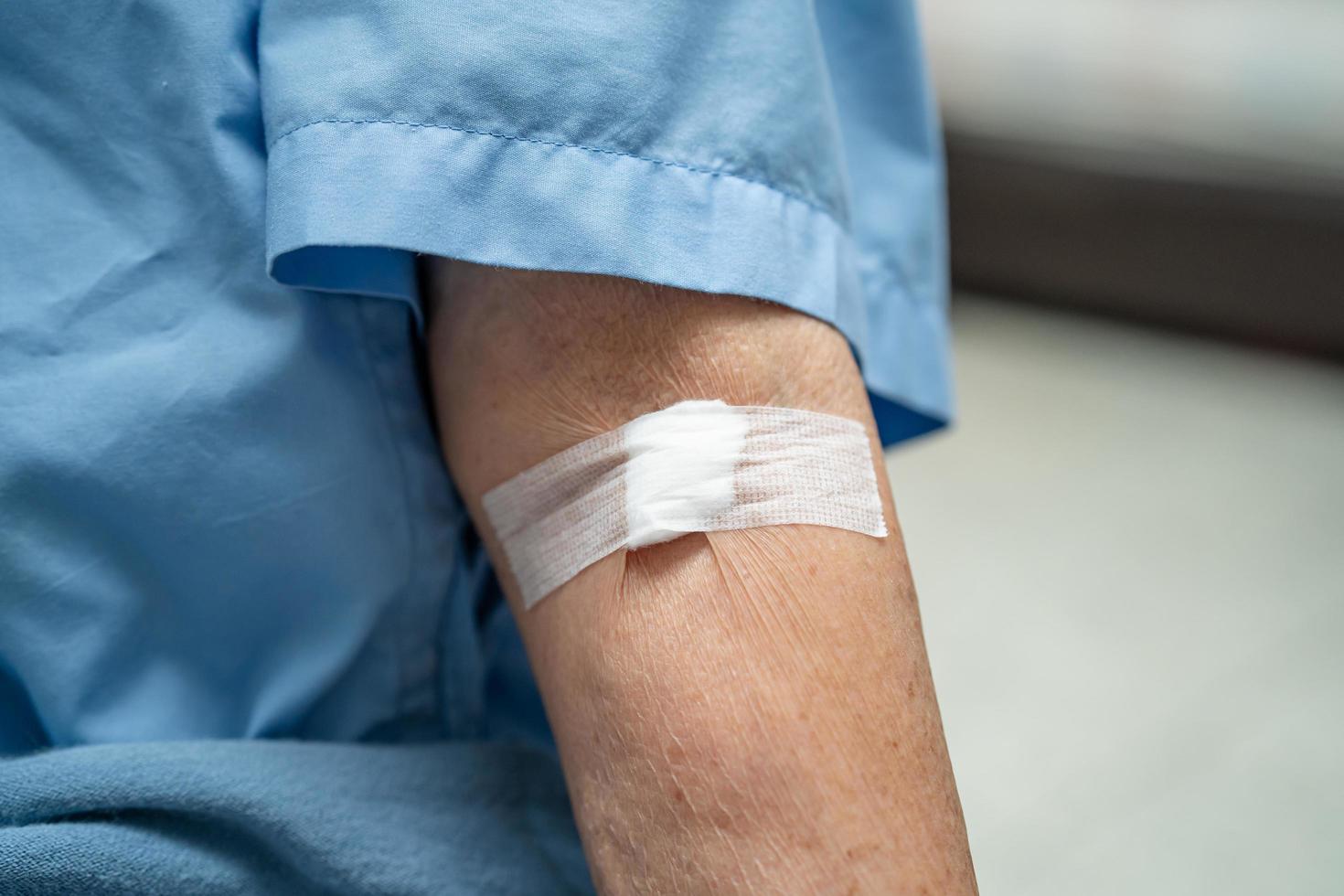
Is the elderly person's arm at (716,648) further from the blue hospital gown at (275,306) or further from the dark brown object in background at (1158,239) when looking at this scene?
the dark brown object in background at (1158,239)

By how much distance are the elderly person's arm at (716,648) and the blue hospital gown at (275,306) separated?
3 centimetres

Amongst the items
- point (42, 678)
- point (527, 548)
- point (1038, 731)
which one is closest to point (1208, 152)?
point (1038, 731)

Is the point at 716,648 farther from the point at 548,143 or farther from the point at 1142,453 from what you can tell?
the point at 1142,453

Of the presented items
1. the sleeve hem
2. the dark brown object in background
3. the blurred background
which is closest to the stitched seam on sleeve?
the sleeve hem

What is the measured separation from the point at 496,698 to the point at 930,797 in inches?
14.0

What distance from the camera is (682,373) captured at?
52 cm

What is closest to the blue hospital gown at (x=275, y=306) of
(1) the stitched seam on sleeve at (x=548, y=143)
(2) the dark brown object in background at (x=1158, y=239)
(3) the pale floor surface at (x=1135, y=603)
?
(1) the stitched seam on sleeve at (x=548, y=143)

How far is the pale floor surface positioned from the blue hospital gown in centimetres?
92

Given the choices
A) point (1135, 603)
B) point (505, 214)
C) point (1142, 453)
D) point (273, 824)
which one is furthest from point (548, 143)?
point (1142, 453)

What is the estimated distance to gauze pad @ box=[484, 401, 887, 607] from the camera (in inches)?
20.4

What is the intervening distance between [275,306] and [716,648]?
300 mm

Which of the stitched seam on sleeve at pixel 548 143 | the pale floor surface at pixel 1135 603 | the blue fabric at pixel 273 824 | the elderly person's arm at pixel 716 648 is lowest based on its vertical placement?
the pale floor surface at pixel 1135 603

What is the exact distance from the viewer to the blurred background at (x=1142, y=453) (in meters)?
1.31

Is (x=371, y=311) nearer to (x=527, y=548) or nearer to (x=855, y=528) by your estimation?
(x=527, y=548)
